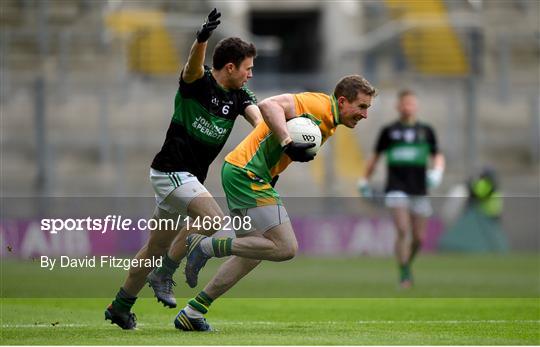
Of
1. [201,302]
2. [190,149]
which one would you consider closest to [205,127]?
[190,149]

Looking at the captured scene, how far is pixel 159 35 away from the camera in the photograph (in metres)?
26.9

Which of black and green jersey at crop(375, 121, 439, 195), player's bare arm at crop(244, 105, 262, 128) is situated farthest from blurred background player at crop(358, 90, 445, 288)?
player's bare arm at crop(244, 105, 262, 128)

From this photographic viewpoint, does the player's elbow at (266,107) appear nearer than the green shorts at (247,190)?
Yes

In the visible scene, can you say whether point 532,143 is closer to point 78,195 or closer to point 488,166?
point 488,166

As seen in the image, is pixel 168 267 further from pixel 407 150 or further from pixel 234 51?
pixel 407 150

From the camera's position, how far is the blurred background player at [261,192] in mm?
9180

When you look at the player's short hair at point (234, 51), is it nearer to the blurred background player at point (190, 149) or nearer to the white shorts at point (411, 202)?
the blurred background player at point (190, 149)

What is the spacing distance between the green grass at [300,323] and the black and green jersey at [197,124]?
4.40 ft

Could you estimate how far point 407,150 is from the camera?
16500 millimetres

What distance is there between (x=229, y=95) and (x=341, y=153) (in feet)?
52.3

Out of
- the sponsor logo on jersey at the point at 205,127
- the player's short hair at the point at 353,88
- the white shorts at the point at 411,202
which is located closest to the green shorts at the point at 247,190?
the sponsor logo on jersey at the point at 205,127

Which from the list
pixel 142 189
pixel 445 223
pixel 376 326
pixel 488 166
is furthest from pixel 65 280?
pixel 488 166

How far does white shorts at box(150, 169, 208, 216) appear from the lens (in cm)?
935

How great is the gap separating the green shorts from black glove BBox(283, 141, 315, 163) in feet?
1.76
